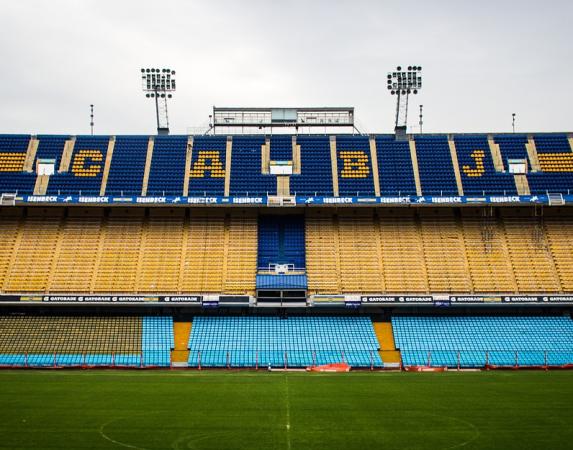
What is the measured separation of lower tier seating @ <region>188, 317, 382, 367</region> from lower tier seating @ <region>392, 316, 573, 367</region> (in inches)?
116

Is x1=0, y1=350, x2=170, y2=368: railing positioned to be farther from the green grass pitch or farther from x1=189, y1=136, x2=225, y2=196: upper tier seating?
x1=189, y1=136, x2=225, y2=196: upper tier seating

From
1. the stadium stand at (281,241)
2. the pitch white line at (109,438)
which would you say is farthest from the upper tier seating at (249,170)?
the pitch white line at (109,438)

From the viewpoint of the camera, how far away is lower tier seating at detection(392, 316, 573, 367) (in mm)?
46250

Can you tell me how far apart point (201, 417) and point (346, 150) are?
138ft

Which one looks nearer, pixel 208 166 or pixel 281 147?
pixel 208 166

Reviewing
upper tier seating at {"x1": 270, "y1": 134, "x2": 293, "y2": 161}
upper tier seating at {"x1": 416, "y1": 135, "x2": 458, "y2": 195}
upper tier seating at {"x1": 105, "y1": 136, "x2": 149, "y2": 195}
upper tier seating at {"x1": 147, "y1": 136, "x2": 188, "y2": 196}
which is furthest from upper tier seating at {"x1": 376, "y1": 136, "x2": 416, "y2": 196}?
upper tier seating at {"x1": 105, "y1": 136, "x2": 149, "y2": 195}

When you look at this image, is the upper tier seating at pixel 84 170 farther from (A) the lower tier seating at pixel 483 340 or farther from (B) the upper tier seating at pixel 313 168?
(A) the lower tier seating at pixel 483 340

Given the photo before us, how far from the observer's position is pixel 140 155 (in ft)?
200

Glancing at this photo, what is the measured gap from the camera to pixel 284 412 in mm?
24359

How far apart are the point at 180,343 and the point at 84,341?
6.94 meters

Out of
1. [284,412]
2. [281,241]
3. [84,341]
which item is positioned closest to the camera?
[284,412]

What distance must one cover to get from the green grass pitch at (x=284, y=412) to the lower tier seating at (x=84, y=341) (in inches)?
321

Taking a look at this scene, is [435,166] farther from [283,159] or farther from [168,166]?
[168,166]

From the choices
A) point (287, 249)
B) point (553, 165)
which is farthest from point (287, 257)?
point (553, 165)
